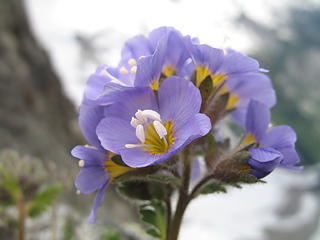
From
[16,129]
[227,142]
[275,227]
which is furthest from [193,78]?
[275,227]

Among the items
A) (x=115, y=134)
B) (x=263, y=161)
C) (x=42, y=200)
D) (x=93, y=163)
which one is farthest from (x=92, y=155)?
(x=42, y=200)

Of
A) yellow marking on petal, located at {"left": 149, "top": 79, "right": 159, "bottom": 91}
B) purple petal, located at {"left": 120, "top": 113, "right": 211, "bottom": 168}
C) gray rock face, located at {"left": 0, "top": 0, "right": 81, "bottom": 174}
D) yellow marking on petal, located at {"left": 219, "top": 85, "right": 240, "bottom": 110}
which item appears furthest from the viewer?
gray rock face, located at {"left": 0, "top": 0, "right": 81, "bottom": 174}

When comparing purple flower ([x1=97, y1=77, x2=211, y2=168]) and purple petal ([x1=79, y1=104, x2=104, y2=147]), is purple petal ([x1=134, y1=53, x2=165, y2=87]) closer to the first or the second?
purple flower ([x1=97, y1=77, x2=211, y2=168])

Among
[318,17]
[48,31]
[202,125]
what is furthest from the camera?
[318,17]

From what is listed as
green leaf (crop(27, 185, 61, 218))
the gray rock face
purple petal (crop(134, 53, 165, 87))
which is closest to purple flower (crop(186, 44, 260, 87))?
purple petal (crop(134, 53, 165, 87))

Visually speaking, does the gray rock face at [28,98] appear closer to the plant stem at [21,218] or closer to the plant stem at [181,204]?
the plant stem at [21,218]

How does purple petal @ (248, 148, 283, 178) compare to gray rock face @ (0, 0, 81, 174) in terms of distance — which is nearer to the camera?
purple petal @ (248, 148, 283, 178)

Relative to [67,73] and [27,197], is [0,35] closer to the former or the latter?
[27,197]
